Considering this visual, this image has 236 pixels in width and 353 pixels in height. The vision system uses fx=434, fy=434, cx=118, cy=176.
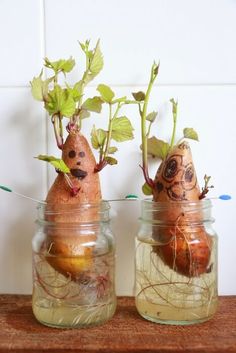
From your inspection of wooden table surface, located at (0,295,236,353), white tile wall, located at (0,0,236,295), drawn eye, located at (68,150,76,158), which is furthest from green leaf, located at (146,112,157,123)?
wooden table surface, located at (0,295,236,353)

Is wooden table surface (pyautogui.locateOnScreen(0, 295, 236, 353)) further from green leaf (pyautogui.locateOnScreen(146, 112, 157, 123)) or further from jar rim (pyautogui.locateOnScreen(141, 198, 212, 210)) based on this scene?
green leaf (pyautogui.locateOnScreen(146, 112, 157, 123))

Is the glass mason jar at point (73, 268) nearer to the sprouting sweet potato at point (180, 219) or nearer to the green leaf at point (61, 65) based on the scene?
the sprouting sweet potato at point (180, 219)

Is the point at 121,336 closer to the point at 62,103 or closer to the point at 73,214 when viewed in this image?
the point at 73,214

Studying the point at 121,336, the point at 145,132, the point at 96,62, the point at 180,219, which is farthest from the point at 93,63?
the point at 121,336

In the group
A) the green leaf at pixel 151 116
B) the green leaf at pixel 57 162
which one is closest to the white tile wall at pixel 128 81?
the green leaf at pixel 151 116

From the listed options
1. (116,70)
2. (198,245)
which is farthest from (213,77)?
(198,245)

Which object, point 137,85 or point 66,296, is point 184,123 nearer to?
point 137,85

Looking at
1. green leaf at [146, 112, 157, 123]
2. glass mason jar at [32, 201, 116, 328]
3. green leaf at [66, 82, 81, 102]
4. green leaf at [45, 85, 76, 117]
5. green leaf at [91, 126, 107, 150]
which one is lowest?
glass mason jar at [32, 201, 116, 328]
